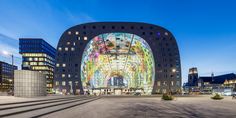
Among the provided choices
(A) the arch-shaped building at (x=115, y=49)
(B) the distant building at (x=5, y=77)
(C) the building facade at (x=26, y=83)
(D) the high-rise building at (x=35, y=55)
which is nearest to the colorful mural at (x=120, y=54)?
(A) the arch-shaped building at (x=115, y=49)

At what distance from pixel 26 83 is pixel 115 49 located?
241ft

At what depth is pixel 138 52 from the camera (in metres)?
107

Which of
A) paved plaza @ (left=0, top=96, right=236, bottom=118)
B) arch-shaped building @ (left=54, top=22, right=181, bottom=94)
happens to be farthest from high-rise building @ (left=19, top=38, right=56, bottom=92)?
paved plaza @ (left=0, top=96, right=236, bottom=118)

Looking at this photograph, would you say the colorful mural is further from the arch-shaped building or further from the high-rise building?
the high-rise building

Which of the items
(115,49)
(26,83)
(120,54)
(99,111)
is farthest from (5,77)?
(99,111)

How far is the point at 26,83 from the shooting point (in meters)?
36.5

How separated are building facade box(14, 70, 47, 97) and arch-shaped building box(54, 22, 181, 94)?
198 ft

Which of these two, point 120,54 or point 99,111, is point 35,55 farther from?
point 99,111

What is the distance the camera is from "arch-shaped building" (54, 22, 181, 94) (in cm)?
10106

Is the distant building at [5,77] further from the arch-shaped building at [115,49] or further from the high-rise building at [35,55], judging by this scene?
the arch-shaped building at [115,49]

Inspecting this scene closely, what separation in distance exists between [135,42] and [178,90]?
32991 millimetres

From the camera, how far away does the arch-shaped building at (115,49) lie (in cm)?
10106

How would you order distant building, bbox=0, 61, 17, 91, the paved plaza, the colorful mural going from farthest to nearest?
distant building, bbox=0, 61, 17, 91 < the colorful mural < the paved plaza

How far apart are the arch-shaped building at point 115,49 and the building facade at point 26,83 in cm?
6041
